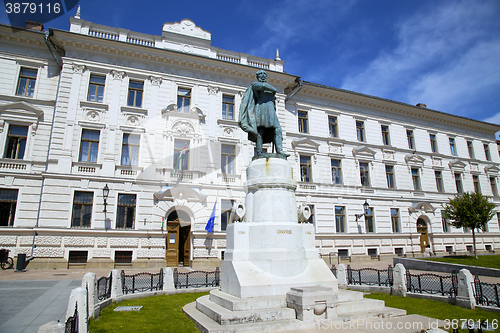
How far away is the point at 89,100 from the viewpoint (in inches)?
813

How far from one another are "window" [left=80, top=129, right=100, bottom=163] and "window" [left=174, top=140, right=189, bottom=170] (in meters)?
5.11

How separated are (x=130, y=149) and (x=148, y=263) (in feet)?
25.1

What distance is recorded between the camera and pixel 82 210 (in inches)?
746

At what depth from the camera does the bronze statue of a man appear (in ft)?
29.2

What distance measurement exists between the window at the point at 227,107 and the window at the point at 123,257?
12032 mm

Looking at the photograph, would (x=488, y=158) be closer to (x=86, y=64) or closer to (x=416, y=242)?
(x=416, y=242)

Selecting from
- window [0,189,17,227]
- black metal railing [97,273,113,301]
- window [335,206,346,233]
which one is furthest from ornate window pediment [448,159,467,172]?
window [0,189,17,227]

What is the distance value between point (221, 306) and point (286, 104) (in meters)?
22.3

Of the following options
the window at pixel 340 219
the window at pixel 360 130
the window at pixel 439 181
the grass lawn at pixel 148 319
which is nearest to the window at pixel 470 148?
the window at pixel 439 181

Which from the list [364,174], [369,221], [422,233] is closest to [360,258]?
[369,221]

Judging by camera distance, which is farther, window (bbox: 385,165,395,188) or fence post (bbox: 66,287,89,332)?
window (bbox: 385,165,395,188)

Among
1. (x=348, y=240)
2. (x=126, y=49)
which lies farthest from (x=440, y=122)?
(x=126, y=49)

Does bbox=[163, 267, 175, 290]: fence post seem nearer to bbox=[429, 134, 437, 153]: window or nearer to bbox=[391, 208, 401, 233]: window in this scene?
bbox=[391, 208, 401, 233]: window

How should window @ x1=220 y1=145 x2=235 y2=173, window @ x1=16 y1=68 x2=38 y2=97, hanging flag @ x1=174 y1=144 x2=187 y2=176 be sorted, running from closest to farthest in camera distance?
window @ x1=16 y1=68 x2=38 y2=97
hanging flag @ x1=174 y1=144 x2=187 y2=176
window @ x1=220 y1=145 x2=235 y2=173
